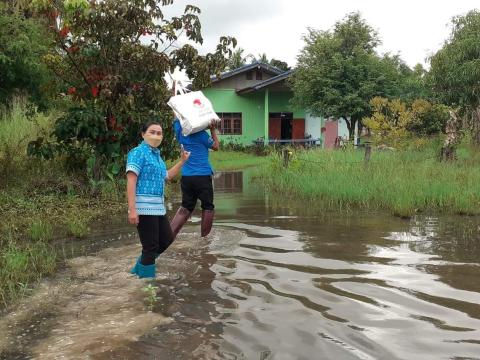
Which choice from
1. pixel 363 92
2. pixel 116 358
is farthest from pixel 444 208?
pixel 363 92

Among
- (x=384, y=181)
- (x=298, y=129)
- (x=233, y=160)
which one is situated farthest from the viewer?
(x=298, y=129)

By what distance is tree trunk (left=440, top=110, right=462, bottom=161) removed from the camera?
39.3ft

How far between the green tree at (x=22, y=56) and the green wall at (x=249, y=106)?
68.0 feet

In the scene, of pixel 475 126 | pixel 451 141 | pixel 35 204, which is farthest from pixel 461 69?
pixel 35 204

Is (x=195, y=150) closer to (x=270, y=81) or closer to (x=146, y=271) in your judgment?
(x=146, y=271)

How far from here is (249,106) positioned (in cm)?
3016

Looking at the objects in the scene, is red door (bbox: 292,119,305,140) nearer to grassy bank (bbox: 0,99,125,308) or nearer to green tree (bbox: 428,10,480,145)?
green tree (bbox: 428,10,480,145)

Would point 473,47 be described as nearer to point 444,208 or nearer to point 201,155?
point 444,208

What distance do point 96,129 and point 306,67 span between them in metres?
18.7

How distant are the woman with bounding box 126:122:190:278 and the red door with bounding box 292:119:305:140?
86.1ft

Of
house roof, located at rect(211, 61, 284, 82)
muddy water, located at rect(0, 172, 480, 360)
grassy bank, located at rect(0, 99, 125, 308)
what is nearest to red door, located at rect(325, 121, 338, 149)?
house roof, located at rect(211, 61, 284, 82)

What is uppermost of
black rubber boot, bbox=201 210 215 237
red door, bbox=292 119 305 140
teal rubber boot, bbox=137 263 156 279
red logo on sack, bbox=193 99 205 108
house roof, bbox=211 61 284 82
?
house roof, bbox=211 61 284 82

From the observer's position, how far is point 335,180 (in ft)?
32.4

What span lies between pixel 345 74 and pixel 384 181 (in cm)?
1652
